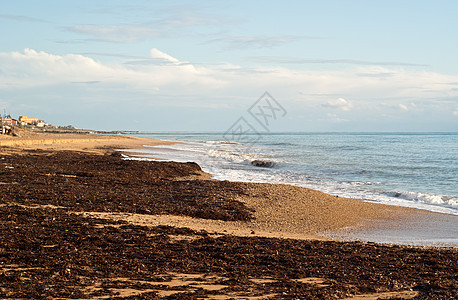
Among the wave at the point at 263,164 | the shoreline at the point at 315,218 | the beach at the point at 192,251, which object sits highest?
the wave at the point at 263,164

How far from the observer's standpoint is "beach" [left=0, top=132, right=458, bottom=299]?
18.6 ft

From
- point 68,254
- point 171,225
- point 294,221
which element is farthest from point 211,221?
point 68,254

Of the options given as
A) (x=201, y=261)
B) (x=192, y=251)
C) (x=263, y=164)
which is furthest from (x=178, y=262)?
(x=263, y=164)

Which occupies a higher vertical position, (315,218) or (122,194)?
(122,194)

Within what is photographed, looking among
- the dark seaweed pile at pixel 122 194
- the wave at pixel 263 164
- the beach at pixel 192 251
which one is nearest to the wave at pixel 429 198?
the beach at pixel 192 251

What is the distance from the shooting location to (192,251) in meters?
7.38

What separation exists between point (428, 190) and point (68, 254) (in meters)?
18.3

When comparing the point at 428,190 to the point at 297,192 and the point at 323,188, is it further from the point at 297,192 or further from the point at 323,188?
the point at 297,192

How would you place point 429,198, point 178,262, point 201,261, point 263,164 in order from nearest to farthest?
point 178,262, point 201,261, point 429,198, point 263,164

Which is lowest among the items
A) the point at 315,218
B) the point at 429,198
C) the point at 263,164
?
the point at 315,218

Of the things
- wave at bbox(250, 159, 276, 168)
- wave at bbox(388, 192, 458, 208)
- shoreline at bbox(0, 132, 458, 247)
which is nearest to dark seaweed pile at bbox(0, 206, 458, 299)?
shoreline at bbox(0, 132, 458, 247)

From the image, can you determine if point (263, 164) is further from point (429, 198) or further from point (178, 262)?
point (178, 262)

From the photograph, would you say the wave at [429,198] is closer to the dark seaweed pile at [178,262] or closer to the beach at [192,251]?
the beach at [192,251]

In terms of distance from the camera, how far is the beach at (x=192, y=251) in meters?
5.68
